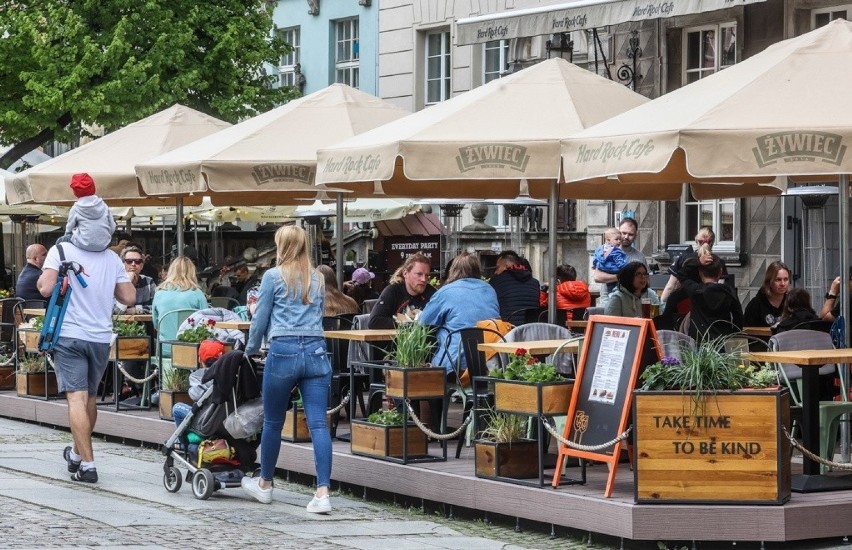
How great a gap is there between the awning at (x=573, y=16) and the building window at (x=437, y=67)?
25.9 feet

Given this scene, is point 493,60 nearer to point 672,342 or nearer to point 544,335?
point 544,335

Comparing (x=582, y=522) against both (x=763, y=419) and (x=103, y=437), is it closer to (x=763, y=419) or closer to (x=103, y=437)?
(x=763, y=419)

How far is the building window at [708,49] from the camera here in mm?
23766

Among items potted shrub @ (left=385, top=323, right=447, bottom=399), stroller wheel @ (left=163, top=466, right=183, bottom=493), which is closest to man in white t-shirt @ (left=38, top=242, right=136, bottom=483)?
stroller wheel @ (left=163, top=466, right=183, bottom=493)

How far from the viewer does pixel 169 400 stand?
1487cm

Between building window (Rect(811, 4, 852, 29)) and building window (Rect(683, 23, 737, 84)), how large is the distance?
1287 mm

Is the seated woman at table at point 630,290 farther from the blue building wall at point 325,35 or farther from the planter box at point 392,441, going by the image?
the blue building wall at point 325,35

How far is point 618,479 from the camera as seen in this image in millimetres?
11203

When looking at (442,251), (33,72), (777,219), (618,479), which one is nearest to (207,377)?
(618,479)

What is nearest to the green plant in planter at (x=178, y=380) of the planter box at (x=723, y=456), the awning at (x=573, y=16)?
the planter box at (x=723, y=456)

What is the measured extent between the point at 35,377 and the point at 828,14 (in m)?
11.4

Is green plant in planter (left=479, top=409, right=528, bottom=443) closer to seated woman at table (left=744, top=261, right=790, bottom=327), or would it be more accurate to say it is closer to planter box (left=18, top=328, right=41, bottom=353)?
seated woman at table (left=744, top=261, right=790, bottom=327)

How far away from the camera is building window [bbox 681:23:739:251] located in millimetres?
23828

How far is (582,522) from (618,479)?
106 cm
